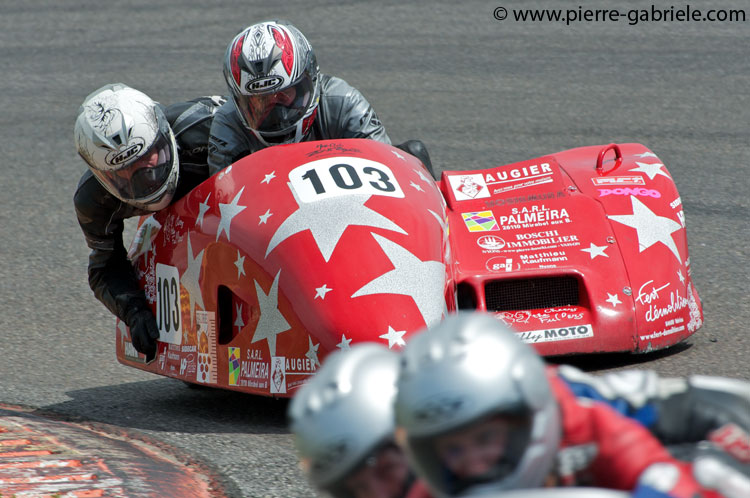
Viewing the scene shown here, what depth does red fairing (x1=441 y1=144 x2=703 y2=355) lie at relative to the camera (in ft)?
17.0

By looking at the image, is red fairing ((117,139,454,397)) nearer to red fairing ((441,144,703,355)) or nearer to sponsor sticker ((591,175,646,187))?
red fairing ((441,144,703,355))

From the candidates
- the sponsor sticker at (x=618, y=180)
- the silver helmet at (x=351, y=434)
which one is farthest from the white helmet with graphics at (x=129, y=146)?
the silver helmet at (x=351, y=434)

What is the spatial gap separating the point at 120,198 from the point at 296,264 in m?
1.19

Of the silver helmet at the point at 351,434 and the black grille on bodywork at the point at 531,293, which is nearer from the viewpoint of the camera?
the silver helmet at the point at 351,434

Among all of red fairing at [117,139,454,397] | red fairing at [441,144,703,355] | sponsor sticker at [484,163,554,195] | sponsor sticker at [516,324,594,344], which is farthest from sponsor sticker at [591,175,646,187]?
red fairing at [117,139,454,397]

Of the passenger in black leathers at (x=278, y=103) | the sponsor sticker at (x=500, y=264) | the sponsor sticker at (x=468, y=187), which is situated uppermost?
the passenger in black leathers at (x=278, y=103)

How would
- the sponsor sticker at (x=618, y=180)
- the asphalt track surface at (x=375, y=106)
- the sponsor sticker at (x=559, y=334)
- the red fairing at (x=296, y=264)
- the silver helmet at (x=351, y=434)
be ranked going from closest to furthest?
the silver helmet at (x=351, y=434)
the red fairing at (x=296, y=264)
the sponsor sticker at (x=559, y=334)
the asphalt track surface at (x=375, y=106)
the sponsor sticker at (x=618, y=180)

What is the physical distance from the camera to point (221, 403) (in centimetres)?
537

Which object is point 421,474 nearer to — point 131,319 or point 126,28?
point 131,319

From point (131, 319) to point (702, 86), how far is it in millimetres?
7255

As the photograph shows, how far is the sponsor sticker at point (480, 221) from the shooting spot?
551cm

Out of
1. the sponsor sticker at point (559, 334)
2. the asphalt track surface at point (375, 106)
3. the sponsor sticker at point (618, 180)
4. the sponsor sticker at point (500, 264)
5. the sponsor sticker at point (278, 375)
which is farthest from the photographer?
the sponsor sticker at point (618, 180)

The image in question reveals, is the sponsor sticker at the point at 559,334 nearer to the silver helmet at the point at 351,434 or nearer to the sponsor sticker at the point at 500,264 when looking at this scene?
the sponsor sticker at the point at 500,264

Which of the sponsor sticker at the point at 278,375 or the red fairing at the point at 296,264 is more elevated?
the red fairing at the point at 296,264
